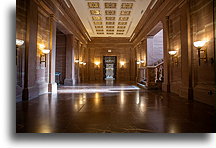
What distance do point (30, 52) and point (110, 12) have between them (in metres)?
7.65

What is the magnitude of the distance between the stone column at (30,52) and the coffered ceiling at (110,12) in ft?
14.2

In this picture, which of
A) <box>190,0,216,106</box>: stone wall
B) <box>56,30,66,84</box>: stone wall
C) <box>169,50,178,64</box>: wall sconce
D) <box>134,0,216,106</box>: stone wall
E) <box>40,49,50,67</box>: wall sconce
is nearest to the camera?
<box>190,0,216,106</box>: stone wall

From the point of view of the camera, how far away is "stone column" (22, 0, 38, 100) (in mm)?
5867

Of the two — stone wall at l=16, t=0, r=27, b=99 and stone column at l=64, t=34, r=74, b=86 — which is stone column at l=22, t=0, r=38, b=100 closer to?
stone wall at l=16, t=0, r=27, b=99

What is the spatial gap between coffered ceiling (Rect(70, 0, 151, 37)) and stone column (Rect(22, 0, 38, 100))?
14.2 feet

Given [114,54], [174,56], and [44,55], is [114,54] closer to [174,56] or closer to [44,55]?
[174,56]

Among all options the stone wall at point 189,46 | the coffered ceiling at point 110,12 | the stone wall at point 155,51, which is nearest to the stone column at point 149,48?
the stone wall at point 155,51

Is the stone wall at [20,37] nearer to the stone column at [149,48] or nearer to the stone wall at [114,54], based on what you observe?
the stone column at [149,48]

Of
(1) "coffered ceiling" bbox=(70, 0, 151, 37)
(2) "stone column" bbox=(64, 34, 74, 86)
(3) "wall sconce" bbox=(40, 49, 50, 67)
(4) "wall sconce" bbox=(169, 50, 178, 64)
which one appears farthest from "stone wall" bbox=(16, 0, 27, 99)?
(4) "wall sconce" bbox=(169, 50, 178, 64)

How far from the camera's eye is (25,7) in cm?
587

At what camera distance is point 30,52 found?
6059 millimetres

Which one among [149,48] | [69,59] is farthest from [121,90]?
[149,48]

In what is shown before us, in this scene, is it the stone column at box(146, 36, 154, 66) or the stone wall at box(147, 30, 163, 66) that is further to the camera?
the stone wall at box(147, 30, 163, 66)

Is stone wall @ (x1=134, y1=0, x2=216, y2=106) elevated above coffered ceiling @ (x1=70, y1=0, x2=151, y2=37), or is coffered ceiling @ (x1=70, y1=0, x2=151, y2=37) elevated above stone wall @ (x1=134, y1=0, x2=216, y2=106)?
coffered ceiling @ (x1=70, y1=0, x2=151, y2=37)
